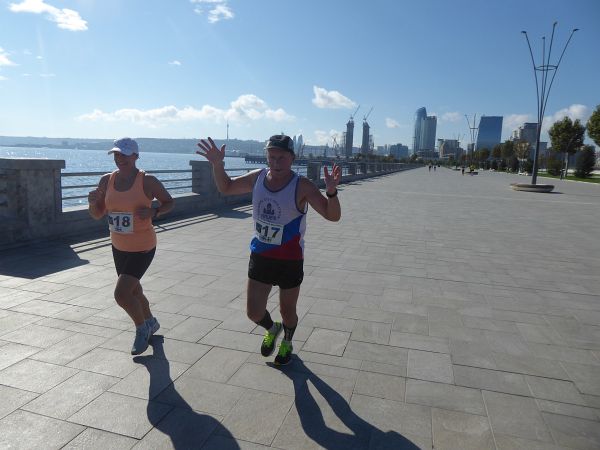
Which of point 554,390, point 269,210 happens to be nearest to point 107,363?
point 269,210

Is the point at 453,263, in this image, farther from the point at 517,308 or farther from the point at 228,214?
the point at 228,214

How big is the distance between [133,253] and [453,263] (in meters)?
5.34

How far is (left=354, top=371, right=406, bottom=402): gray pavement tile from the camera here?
305cm

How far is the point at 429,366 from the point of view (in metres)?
3.49

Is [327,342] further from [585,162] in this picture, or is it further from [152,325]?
[585,162]

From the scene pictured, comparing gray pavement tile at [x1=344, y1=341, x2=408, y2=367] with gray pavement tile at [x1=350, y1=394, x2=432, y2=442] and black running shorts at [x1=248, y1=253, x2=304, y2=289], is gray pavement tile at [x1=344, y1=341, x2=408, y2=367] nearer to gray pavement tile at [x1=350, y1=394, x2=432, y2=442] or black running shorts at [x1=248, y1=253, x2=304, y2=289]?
gray pavement tile at [x1=350, y1=394, x2=432, y2=442]

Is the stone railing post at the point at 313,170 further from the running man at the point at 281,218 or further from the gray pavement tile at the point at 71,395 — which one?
the gray pavement tile at the point at 71,395

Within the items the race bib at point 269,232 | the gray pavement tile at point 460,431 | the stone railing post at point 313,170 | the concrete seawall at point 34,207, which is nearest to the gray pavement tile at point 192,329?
the race bib at point 269,232

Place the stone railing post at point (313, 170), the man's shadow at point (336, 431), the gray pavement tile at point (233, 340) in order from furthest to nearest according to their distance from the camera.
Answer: the stone railing post at point (313, 170), the gray pavement tile at point (233, 340), the man's shadow at point (336, 431)

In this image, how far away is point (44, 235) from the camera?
23.7 feet

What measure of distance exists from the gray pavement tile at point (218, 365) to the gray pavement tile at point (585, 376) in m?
2.60

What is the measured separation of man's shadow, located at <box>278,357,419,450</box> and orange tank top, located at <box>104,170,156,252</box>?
65.1 inches

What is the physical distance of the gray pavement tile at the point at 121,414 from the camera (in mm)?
2564

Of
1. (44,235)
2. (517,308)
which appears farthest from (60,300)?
(517,308)
